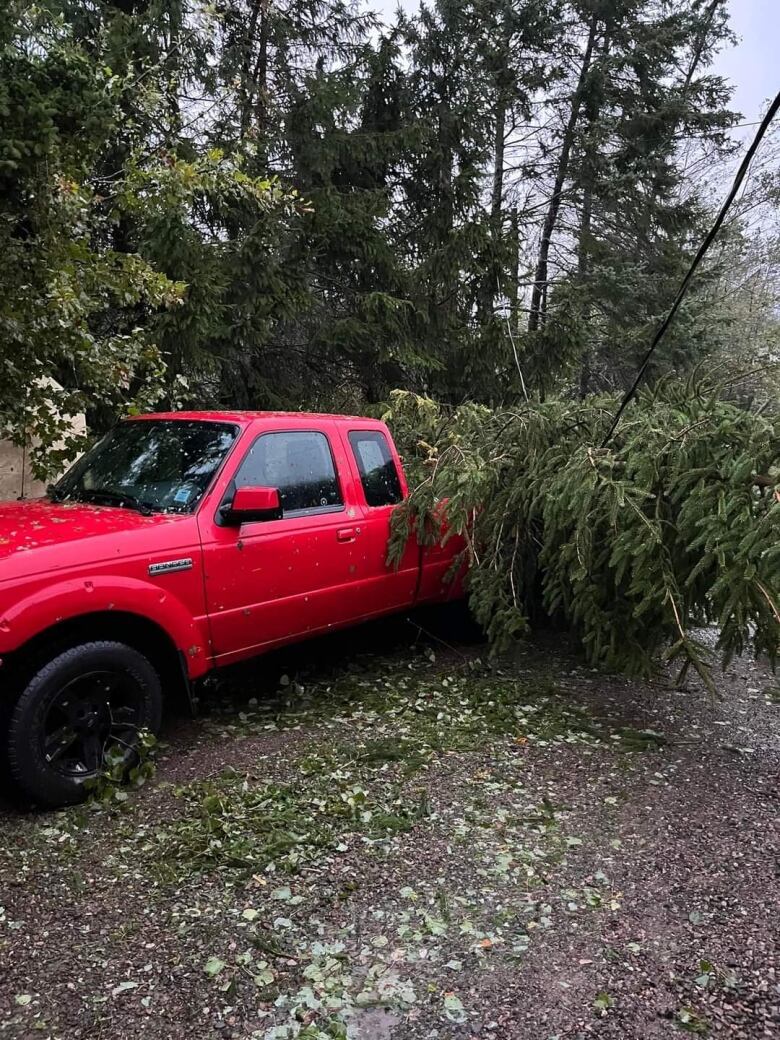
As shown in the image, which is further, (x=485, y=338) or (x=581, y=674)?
(x=485, y=338)

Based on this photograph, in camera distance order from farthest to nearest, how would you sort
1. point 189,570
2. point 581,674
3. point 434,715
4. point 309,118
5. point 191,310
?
point 309,118 → point 191,310 → point 581,674 → point 434,715 → point 189,570

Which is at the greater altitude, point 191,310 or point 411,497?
point 191,310

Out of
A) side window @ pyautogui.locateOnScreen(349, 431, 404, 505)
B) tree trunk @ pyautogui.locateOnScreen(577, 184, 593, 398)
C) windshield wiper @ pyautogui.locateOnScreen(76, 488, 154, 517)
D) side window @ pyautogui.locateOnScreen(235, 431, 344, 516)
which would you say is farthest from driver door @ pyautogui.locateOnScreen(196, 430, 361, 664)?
tree trunk @ pyautogui.locateOnScreen(577, 184, 593, 398)

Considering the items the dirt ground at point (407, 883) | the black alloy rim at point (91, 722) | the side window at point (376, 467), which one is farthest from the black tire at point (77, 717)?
the side window at point (376, 467)

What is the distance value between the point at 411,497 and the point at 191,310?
4701mm

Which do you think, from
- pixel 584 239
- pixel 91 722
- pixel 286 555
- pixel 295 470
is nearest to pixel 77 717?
pixel 91 722

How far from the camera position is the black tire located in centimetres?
325

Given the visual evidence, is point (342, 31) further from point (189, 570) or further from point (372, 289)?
point (189, 570)

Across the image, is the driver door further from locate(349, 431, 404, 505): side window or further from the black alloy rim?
the black alloy rim

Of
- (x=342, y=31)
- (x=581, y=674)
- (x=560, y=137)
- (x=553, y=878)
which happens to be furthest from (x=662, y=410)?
(x=560, y=137)

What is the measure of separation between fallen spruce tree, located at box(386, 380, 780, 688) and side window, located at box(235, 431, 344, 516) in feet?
2.10

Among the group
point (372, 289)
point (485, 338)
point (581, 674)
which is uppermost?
point (372, 289)

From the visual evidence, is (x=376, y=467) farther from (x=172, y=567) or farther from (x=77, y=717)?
(x=77, y=717)

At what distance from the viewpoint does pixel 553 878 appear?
305 centimetres
